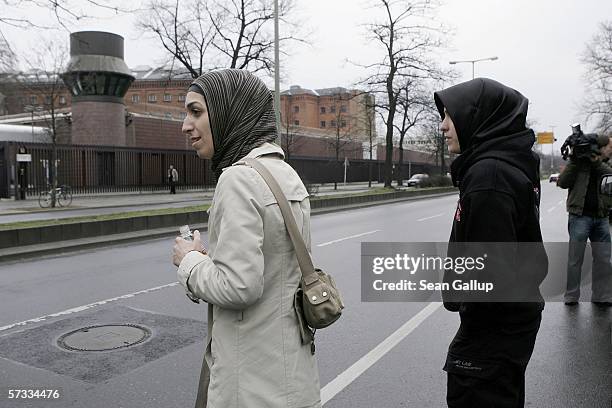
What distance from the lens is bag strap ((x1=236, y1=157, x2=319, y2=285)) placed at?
1.92 m

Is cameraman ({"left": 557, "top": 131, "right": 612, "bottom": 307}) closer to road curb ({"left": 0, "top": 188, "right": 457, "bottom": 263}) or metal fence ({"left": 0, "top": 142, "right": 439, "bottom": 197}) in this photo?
road curb ({"left": 0, "top": 188, "right": 457, "bottom": 263})

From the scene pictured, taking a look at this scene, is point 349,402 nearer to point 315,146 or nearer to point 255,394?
point 255,394

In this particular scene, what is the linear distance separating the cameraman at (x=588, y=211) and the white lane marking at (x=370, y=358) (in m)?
1.82

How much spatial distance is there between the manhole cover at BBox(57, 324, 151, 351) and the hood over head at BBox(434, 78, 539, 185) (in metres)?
3.99

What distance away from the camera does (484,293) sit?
7.25 ft

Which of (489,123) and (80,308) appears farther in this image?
(80,308)

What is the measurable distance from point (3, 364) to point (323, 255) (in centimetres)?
667

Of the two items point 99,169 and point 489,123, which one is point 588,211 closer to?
point 489,123

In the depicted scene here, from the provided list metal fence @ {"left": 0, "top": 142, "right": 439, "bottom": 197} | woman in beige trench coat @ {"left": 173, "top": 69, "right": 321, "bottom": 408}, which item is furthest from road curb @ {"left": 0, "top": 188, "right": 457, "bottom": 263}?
woman in beige trench coat @ {"left": 173, "top": 69, "right": 321, "bottom": 408}

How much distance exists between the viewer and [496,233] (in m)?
2.14

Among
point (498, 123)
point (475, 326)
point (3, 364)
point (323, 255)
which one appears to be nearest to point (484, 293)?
point (475, 326)

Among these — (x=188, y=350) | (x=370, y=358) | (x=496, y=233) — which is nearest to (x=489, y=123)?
(x=496, y=233)

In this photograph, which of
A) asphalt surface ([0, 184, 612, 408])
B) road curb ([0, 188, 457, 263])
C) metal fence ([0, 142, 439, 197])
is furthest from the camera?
metal fence ([0, 142, 439, 197])

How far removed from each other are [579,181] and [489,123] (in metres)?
4.50
